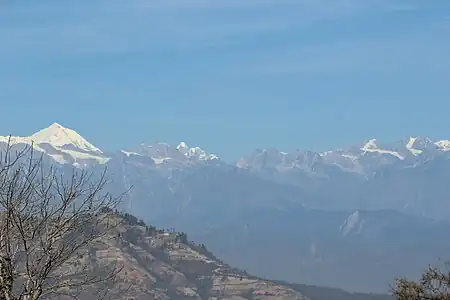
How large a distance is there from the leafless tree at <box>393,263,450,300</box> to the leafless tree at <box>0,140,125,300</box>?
15.0 meters

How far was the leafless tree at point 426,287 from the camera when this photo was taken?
30094 millimetres

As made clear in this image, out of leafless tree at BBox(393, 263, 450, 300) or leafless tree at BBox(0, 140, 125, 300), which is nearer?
leafless tree at BBox(0, 140, 125, 300)

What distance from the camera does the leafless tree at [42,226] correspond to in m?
17.2

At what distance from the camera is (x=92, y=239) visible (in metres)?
18.3

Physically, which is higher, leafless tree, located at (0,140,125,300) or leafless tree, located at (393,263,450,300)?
leafless tree, located at (393,263,450,300)

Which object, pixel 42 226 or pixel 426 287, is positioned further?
pixel 426 287

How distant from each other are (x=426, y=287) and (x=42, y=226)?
17727 millimetres

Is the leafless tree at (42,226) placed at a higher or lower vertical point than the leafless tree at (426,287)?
lower

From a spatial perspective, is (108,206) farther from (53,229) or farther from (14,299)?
(14,299)

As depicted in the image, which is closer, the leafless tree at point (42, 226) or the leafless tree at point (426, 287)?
the leafless tree at point (42, 226)

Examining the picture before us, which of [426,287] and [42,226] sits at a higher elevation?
[426,287]

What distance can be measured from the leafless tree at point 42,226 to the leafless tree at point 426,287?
15.0 m

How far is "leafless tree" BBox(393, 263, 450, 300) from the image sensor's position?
3009cm

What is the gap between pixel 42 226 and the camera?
712 inches
